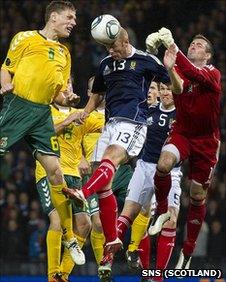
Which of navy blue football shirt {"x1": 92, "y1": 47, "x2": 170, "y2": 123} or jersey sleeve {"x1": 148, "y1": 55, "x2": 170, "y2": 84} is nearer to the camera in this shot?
navy blue football shirt {"x1": 92, "y1": 47, "x2": 170, "y2": 123}

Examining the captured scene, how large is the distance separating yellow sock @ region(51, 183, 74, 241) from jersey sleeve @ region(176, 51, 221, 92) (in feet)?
6.09

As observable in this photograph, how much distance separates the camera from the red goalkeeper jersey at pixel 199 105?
1169 cm

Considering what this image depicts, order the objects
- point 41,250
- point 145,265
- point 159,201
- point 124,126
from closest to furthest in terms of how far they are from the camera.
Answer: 1. point 124,126
2. point 159,201
3. point 145,265
4. point 41,250

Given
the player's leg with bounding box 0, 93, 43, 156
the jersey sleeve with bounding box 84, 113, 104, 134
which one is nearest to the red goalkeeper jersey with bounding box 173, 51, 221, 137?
the jersey sleeve with bounding box 84, 113, 104, 134

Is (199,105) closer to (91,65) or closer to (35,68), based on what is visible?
(35,68)

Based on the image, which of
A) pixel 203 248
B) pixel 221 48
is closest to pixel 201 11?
pixel 221 48

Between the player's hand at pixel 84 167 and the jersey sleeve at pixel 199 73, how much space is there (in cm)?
202

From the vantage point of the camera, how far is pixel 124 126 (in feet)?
36.7

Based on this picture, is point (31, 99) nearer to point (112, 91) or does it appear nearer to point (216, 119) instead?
point (112, 91)

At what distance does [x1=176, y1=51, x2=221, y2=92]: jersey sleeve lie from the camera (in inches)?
443

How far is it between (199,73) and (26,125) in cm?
190

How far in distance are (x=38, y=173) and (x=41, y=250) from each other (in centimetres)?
508

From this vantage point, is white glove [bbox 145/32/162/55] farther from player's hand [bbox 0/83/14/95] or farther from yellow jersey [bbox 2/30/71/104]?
player's hand [bbox 0/83/14/95]

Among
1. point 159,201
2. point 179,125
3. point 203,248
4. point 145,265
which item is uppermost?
point 179,125
